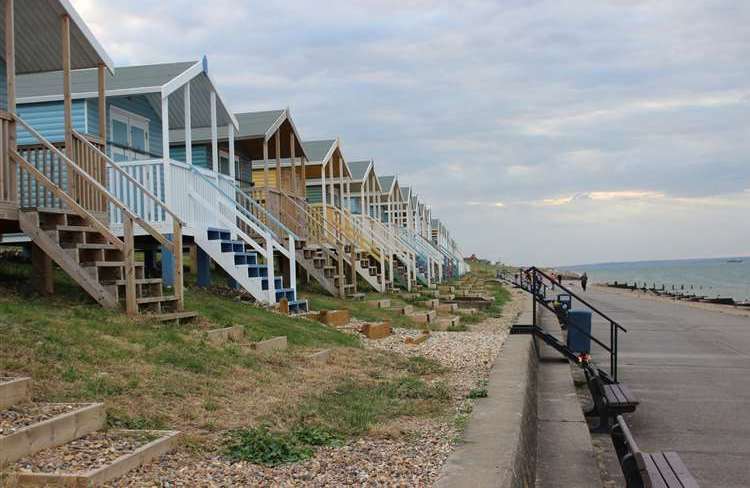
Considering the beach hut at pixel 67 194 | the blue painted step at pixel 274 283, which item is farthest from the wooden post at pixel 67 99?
the blue painted step at pixel 274 283

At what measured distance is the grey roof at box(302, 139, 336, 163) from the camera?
94.1 feet

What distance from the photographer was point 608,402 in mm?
9039

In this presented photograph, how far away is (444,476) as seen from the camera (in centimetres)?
539

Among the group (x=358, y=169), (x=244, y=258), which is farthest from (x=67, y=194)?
(x=358, y=169)

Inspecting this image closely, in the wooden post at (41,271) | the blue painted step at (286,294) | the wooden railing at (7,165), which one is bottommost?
the blue painted step at (286,294)

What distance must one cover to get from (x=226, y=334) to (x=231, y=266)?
17.2ft

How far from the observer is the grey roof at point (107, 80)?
53.3ft

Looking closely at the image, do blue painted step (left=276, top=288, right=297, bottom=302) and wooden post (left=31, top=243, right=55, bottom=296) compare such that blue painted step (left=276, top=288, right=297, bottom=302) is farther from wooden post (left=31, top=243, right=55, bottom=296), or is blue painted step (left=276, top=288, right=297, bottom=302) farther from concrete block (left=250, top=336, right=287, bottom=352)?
wooden post (left=31, top=243, right=55, bottom=296)

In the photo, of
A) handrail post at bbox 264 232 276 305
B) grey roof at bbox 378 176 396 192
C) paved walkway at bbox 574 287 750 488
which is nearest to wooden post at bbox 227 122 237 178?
handrail post at bbox 264 232 276 305

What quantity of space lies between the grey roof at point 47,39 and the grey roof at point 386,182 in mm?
32700

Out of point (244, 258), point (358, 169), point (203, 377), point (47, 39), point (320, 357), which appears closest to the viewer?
point (203, 377)

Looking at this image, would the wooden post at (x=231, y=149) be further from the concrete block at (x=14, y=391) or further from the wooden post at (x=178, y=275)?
the concrete block at (x=14, y=391)

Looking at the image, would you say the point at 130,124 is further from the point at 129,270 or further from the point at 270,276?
the point at 129,270

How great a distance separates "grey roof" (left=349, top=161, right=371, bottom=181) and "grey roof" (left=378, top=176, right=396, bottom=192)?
7465mm
